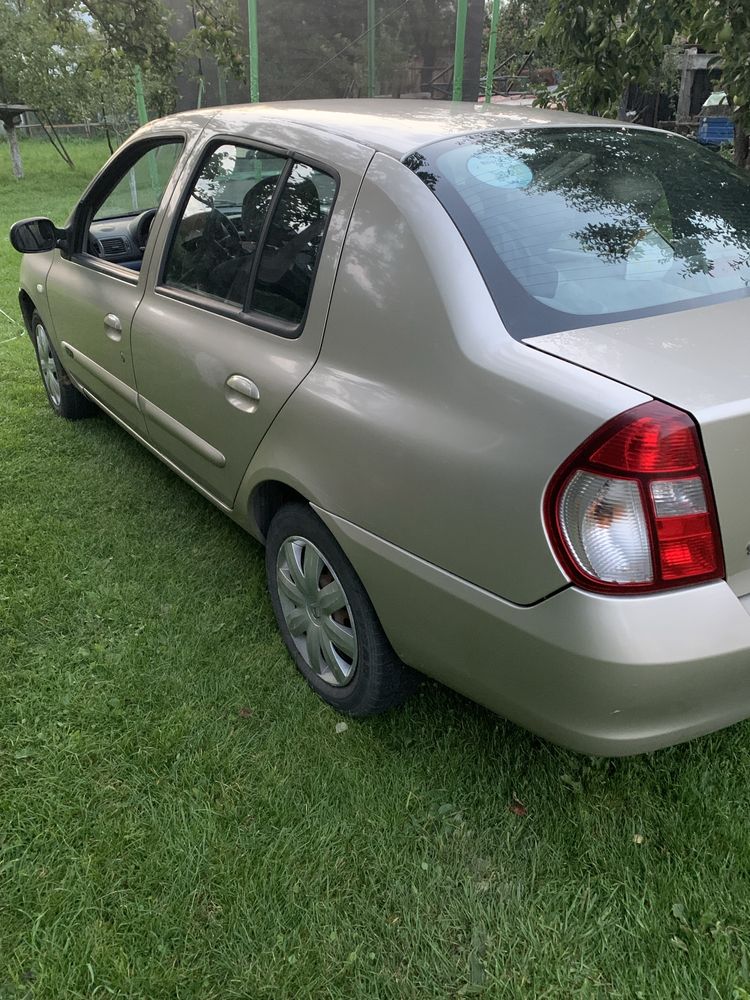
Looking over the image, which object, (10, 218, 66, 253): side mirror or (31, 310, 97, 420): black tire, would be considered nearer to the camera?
(10, 218, 66, 253): side mirror

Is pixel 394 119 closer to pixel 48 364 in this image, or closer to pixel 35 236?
pixel 35 236

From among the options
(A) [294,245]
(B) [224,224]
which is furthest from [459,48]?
(A) [294,245]

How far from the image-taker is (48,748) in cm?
233

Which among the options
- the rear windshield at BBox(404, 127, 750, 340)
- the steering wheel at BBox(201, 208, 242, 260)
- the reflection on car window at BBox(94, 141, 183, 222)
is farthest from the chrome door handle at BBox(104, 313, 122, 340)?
the rear windshield at BBox(404, 127, 750, 340)

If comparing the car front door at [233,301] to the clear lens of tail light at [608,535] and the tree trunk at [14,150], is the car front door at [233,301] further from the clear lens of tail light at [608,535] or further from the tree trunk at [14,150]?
the tree trunk at [14,150]

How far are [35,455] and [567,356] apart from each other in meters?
3.38

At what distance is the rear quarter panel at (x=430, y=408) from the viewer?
157cm

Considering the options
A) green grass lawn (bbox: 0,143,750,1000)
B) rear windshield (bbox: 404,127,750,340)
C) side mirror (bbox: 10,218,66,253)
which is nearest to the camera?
Result: green grass lawn (bbox: 0,143,750,1000)

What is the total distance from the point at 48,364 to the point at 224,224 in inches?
89.9

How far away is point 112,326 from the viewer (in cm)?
334

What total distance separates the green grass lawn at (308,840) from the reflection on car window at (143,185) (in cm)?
181

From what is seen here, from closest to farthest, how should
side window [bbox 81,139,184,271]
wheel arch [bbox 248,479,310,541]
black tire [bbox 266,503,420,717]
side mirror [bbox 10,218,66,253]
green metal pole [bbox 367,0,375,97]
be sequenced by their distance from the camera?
black tire [bbox 266,503,420,717] → wheel arch [bbox 248,479,310,541] → side window [bbox 81,139,184,271] → side mirror [bbox 10,218,66,253] → green metal pole [bbox 367,0,375,97]

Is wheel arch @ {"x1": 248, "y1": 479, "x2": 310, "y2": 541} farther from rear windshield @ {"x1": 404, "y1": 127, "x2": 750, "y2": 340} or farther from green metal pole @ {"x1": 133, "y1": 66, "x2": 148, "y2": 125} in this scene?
green metal pole @ {"x1": 133, "y1": 66, "x2": 148, "y2": 125}

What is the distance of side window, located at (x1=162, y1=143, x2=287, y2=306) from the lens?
257cm
